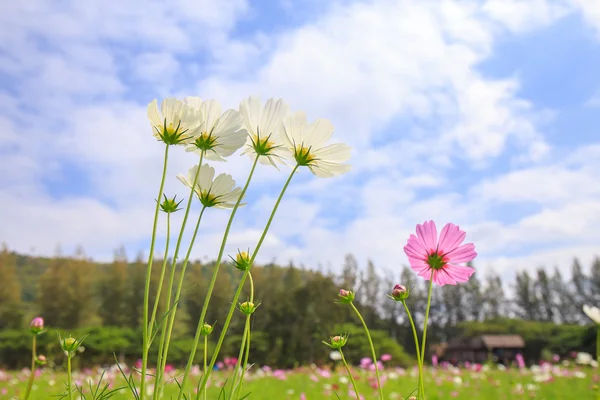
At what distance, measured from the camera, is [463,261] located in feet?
2.22

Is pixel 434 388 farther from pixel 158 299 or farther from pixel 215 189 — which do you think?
pixel 158 299

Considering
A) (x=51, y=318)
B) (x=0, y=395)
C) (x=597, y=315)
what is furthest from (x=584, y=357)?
(x=51, y=318)

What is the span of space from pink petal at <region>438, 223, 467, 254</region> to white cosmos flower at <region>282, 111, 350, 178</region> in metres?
0.16

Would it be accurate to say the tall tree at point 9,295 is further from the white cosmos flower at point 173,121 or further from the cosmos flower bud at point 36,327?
the white cosmos flower at point 173,121

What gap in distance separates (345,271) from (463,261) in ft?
66.8

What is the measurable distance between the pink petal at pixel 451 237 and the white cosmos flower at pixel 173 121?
356mm

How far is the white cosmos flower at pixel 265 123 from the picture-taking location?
67 centimetres

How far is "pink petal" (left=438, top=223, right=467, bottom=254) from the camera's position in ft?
2.20

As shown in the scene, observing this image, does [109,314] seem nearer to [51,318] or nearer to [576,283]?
[51,318]

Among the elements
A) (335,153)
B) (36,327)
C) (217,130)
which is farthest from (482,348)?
(217,130)

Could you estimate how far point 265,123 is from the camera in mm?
675

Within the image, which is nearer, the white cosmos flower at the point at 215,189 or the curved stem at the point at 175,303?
the curved stem at the point at 175,303

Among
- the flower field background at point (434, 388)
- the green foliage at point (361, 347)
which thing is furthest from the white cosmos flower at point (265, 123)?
the green foliage at point (361, 347)

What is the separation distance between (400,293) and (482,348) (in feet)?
79.7
